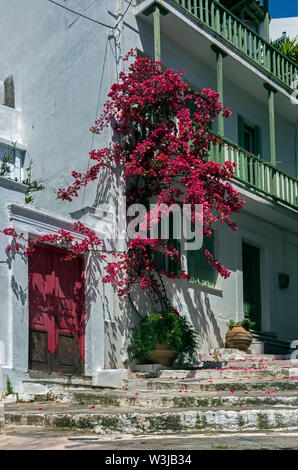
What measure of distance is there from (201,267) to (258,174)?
2308mm

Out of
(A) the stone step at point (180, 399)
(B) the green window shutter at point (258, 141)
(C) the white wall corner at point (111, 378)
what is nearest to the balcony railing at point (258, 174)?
(B) the green window shutter at point (258, 141)

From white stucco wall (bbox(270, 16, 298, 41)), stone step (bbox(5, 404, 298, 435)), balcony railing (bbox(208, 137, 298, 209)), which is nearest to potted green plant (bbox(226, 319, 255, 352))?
balcony railing (bbox(208, 137, 298, 209))

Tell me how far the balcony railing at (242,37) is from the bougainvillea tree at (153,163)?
212 cm

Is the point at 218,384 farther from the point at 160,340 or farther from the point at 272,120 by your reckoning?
the point at 272,120

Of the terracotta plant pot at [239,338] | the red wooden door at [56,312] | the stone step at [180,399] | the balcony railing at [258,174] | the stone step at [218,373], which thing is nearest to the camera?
the stone step at [180,399]

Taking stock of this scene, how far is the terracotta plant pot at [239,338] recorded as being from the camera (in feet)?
44.8

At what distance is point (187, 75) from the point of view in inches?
578

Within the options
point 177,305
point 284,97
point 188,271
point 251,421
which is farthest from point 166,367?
point 284,97

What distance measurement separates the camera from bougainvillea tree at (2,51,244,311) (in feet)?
39.9

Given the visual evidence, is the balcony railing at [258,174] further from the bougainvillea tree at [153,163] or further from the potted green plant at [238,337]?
the potted green plant at [238,337]

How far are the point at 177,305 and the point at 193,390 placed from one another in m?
3.33

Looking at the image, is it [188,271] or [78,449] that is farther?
[188,271]

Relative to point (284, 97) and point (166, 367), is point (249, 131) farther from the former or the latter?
point (166, 367)
